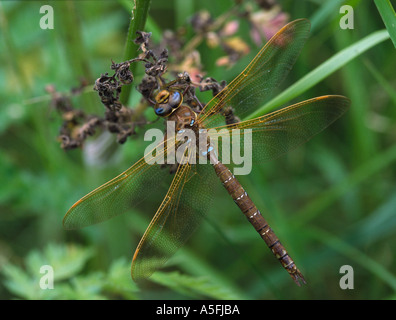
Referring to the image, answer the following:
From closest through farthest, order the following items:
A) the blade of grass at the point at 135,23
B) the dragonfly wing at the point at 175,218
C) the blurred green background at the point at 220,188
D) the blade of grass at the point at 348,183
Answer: the blade of grass at the point at 135,23
the dragonfly wing at the point at 175,218
the blurred green background at the point at 220,188
the blade of grass at the point at 348,183

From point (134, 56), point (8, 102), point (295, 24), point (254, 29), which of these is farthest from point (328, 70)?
point (8, 102)

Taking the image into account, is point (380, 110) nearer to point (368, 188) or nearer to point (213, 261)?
point (368, 188)

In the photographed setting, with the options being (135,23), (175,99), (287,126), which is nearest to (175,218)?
(175,99)

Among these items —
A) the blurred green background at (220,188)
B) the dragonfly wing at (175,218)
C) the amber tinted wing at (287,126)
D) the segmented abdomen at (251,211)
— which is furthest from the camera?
the blurred green background at (220,188)

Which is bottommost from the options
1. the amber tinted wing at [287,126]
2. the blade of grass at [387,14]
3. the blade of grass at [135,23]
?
the amber tinted wing at [287,126]

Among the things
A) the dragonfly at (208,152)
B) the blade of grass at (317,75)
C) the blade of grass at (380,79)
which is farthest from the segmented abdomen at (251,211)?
the blade of grass at (380,79)

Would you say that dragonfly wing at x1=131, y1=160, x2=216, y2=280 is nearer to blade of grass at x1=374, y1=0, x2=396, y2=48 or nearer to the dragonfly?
the dragonfly

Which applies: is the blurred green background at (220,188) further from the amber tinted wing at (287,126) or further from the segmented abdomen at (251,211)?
the amber tinted wing at (287,126)
